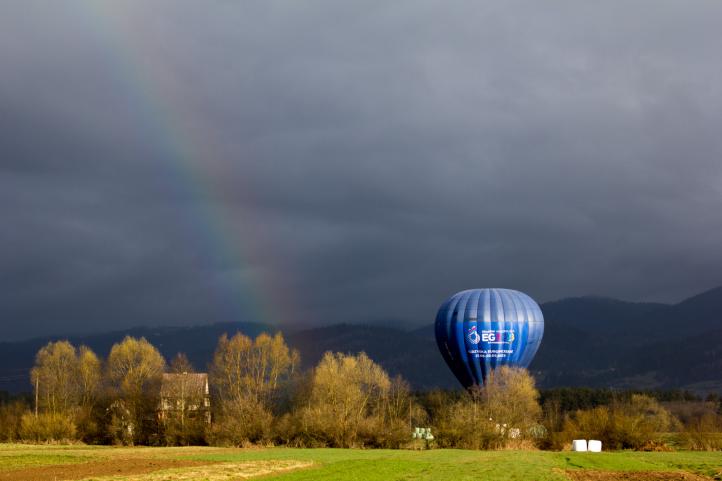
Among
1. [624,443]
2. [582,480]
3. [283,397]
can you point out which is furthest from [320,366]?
[582,480]

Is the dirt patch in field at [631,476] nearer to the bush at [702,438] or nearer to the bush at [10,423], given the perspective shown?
the bush at [702,438]

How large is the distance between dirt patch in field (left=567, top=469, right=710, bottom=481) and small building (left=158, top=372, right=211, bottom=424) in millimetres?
60148

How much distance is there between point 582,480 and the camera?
168 ft

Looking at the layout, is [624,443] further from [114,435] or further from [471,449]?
[114,435]

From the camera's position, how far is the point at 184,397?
110m

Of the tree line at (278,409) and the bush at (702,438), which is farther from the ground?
the tree line at (278,409)

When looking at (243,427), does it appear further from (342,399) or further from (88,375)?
(88,375)

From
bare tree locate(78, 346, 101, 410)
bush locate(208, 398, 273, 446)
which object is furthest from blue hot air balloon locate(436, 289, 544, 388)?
bare tree locate(78, 346, 101, 410)

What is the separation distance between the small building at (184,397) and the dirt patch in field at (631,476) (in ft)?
197

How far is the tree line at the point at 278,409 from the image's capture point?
90.9 metres

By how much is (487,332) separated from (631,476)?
64.8 metres

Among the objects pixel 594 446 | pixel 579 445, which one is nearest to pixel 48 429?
pixel 579 445

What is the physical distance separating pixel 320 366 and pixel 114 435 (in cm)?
2835

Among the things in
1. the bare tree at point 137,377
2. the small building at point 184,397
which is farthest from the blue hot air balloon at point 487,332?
the bare tree at point 137,377
